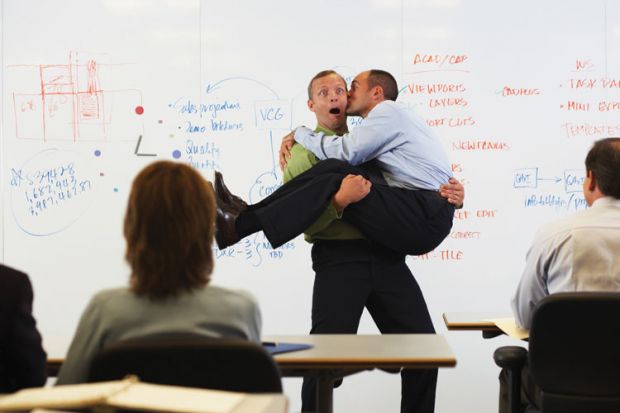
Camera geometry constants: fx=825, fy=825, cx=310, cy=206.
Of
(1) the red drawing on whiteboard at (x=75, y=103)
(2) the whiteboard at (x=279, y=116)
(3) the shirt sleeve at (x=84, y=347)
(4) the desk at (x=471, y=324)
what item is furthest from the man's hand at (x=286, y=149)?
(3) the shirt sleeve at (x=84, y=347)

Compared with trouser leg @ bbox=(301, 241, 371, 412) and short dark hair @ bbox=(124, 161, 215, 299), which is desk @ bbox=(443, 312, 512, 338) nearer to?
trouser leg @ bbox=(301, 241, 371, 412)

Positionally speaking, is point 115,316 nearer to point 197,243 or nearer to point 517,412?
point 197,243

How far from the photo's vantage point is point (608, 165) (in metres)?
2.61

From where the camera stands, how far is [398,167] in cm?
345

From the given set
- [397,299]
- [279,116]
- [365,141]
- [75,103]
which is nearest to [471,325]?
[397,299]

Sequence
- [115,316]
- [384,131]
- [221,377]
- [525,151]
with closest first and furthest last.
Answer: [221,377] < [115,316] < [384,131] < [525,151]

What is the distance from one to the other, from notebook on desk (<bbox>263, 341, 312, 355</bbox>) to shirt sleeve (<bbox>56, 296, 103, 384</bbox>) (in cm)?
61

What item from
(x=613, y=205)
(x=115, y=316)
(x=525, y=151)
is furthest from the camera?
A: (x=525, y=151)

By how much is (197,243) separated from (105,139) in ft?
10.0

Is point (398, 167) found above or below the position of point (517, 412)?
above

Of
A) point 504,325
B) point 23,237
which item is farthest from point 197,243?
point 23,237

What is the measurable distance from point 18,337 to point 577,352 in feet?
4.84

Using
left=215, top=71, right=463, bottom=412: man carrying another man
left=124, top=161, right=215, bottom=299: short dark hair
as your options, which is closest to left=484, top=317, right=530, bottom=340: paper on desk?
left=215, top=71, right=463, bottom=412: man carrying another man

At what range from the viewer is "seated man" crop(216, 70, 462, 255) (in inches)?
129
